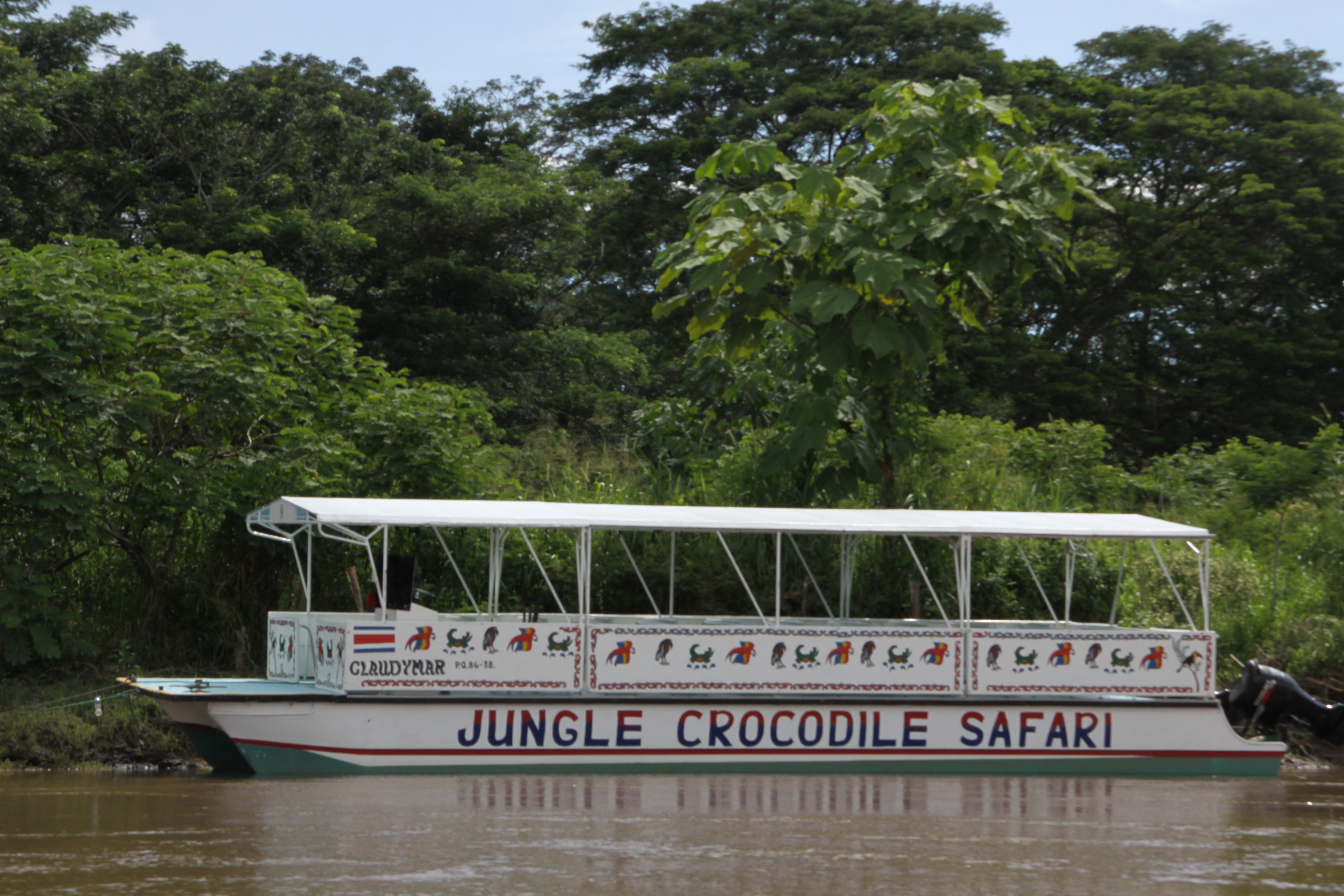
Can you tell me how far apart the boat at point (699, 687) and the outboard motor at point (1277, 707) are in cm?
11

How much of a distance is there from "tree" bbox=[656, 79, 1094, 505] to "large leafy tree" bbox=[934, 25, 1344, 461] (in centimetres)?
1304

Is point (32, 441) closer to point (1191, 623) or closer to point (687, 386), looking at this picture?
point (687, 386)

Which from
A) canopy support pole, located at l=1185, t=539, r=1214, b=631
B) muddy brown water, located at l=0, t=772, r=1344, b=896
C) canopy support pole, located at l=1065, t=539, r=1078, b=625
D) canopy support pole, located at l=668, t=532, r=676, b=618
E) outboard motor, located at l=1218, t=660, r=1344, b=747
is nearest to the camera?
muddy brown water, located at l=0, t=772, r=1344, b=896

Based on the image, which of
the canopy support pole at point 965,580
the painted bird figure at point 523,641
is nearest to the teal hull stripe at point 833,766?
the painted bird figure at point 523,641

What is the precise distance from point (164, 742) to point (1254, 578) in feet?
37.3

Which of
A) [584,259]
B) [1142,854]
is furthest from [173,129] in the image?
[1142,854]

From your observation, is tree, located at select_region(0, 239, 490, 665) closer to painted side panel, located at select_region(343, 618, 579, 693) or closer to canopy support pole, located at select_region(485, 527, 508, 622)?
canopy support pole, located at select_region(485, 527, 508, 622)

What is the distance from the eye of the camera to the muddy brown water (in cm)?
734

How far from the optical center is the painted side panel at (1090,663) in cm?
1194

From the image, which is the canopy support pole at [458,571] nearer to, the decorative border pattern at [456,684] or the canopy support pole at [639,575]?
the decorative border pattern at [456,684]

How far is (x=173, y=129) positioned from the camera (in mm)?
22547

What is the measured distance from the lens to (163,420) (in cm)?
1444

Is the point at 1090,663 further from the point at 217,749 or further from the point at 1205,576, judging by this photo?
the point at 217,749

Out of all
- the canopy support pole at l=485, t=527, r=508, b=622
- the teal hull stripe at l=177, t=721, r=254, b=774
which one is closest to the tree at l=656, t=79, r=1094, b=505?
the canopy support pole at l=485, t=527, r=508, b=622
